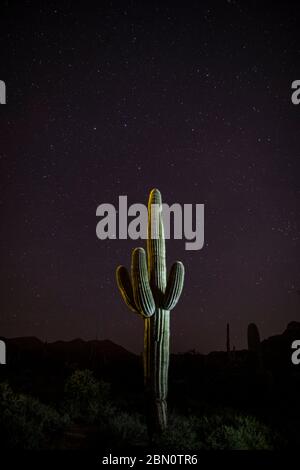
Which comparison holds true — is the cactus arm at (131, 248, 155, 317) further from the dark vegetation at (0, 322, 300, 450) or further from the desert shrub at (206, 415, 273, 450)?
the desert shrub at (206, 415, 273, 450)

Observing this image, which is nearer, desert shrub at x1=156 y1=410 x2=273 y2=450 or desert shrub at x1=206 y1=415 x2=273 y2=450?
desert shrub at x1=156 y1=410 x2=273 y2=450

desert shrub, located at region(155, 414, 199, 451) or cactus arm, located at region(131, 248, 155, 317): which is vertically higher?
cactus arm, located at region(131, 248, 155, 317)

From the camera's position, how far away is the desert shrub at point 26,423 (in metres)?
7.74

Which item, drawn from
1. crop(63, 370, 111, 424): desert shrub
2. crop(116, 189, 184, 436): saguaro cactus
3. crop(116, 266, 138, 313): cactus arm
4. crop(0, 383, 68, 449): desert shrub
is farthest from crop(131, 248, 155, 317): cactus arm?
crop(63, 370, 111, 424): desert shrub

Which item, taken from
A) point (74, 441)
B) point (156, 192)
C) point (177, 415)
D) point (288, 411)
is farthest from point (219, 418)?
point (156, 192)

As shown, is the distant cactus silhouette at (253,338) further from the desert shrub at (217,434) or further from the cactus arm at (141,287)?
the cactus arm at (141,287)

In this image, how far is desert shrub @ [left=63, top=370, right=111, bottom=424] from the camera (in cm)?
980

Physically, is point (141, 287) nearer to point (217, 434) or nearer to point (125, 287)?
point (125, 287)

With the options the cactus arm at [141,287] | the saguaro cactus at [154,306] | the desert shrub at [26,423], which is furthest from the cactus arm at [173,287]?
the desert shrub at [26,423]

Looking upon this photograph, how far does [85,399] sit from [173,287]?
4.53m

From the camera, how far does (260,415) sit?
406 inches

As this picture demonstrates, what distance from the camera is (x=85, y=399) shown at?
10961mm

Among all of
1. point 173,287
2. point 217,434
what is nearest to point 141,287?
point 173,287
